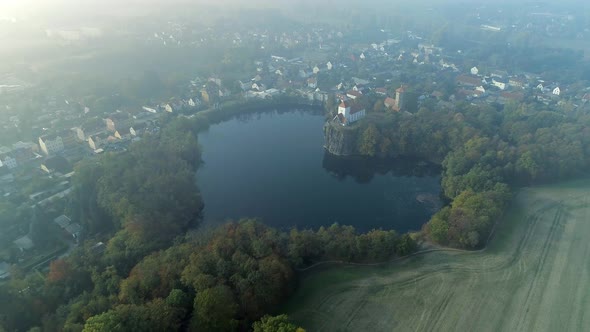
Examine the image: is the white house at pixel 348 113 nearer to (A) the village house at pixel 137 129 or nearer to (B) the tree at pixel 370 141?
(B) the tree at pixel 370 141

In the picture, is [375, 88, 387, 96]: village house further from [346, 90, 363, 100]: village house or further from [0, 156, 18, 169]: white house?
[0, 156, 18, 169]: white house

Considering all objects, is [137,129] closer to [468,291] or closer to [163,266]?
[163,266]

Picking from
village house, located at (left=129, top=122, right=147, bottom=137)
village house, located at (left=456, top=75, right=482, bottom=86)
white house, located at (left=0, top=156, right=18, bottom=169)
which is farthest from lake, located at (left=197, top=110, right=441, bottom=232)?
village house, located at (left=456, top=75, right=482, bottom=86)

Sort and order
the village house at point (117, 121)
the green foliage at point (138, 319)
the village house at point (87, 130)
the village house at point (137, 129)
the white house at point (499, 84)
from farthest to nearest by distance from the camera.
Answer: the white house at point (499, 84) → the village house at point (117, 121) → the village house at point (87, 130) → the village house at point (137, 129) → the green foliage at point (138, 319)

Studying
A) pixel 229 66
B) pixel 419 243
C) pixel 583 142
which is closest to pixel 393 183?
pixel 419 243

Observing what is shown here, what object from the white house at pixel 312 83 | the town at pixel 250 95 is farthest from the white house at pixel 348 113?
the white house at pixel 312 83

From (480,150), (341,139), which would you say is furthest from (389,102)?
(480,150)
